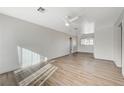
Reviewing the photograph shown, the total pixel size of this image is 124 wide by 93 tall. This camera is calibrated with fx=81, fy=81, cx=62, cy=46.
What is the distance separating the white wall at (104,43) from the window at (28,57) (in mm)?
3892

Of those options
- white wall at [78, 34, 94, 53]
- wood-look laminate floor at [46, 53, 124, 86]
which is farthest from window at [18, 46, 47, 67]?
white wall at [78, 34, 94, 53]

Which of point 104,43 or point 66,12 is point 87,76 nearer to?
point 66,12

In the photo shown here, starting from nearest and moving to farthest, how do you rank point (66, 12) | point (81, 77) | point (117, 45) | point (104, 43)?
point (81, 77) < point (66, 12) < point (117, 45) < point (104, 43)

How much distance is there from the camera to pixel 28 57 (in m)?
4.30

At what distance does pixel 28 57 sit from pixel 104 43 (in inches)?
186

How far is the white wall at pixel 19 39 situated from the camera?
3314 mm

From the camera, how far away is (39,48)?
15.7ft

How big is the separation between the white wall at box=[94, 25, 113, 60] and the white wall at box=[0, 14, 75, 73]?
3100 mm

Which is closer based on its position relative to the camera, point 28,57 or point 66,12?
point 66,12

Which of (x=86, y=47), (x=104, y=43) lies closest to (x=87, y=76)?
(x=104, y=43)

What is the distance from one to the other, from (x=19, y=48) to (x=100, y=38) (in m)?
4.97

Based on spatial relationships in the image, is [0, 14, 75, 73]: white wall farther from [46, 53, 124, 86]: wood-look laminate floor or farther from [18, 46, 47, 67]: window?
[46, 53, 124, 86]: wood-look laminate floor

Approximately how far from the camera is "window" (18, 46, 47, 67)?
12.9ft

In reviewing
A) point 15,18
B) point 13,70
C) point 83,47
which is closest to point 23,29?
point 15,18
